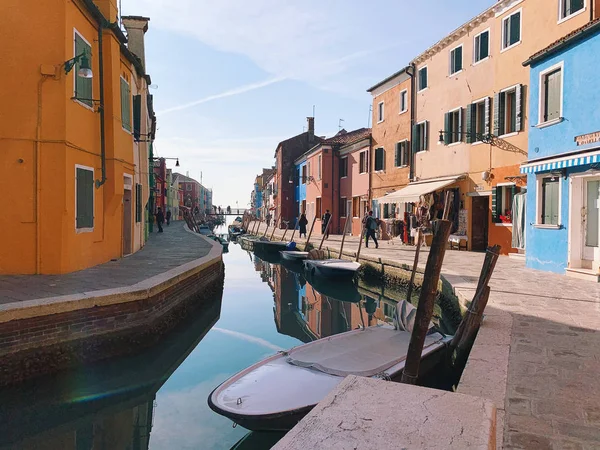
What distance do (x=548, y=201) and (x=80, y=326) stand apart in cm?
1031

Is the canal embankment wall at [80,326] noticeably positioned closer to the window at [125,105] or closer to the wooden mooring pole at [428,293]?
the wooden mooring pole at [428,293]

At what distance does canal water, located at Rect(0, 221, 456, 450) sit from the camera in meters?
5.25

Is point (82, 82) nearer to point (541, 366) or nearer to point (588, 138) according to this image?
point (541, 366)

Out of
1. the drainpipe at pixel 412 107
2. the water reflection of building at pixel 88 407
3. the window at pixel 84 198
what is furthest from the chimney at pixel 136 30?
the water reflection of building at pixel 88 407

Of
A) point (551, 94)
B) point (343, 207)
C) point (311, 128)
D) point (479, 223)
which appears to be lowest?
point (479, 223)

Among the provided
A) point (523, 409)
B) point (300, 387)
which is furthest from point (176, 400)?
point (523, 409)

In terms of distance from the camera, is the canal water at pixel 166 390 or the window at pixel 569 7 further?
the window at pixel 569 7

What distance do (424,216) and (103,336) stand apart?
46.4ft

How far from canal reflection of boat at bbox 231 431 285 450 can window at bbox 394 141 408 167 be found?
17930 mm

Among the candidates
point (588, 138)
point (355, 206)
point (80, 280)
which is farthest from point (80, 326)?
point (355, 206)

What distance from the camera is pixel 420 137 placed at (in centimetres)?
2048

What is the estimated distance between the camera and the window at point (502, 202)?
14750 mm

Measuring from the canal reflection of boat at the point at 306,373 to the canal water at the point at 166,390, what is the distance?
577mm

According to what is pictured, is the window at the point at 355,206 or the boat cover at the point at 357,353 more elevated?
the window at the point at 355,206
